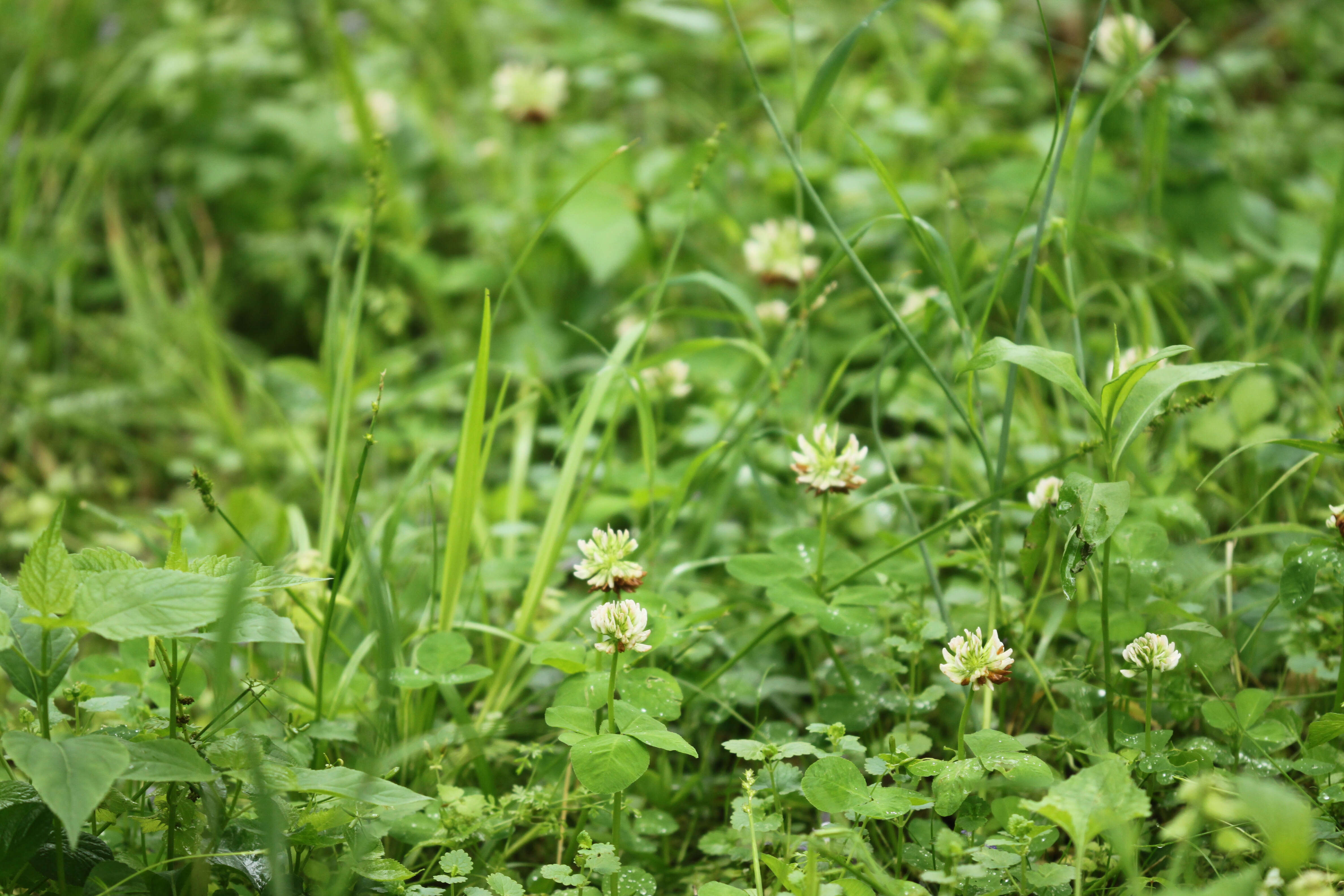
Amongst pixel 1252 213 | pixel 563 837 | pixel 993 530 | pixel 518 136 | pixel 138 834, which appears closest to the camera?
pixel 138 834

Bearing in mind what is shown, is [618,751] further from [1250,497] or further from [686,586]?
[1250,497]

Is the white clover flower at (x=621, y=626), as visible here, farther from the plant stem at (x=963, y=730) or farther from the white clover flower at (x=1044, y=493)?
the white clover flower at (x=1044, y=493)

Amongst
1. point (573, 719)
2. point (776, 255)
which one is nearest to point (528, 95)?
Answer: point (776, 255)

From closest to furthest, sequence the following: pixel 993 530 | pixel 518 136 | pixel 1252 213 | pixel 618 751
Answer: pixel 618 751 < pixel 993 530 < pixel 1252 213 < pixel 518 136

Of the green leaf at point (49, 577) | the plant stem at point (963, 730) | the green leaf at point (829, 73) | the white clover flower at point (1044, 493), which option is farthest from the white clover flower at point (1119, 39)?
the green leaf at point (49, 577)

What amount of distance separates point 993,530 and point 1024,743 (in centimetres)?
33

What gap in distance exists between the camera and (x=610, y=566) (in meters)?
1.04

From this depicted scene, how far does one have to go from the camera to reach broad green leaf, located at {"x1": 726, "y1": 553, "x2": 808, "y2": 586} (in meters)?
1.22

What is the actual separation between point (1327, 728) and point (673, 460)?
1.17 m

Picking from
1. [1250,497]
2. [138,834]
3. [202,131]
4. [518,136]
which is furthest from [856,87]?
[138,834]

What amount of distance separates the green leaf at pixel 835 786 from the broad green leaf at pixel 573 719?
236mm

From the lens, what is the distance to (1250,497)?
1.53 meters

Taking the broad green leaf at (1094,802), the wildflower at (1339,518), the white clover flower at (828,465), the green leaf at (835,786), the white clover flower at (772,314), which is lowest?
the green leaf at (835,786)

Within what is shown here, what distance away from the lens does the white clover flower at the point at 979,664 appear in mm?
986
